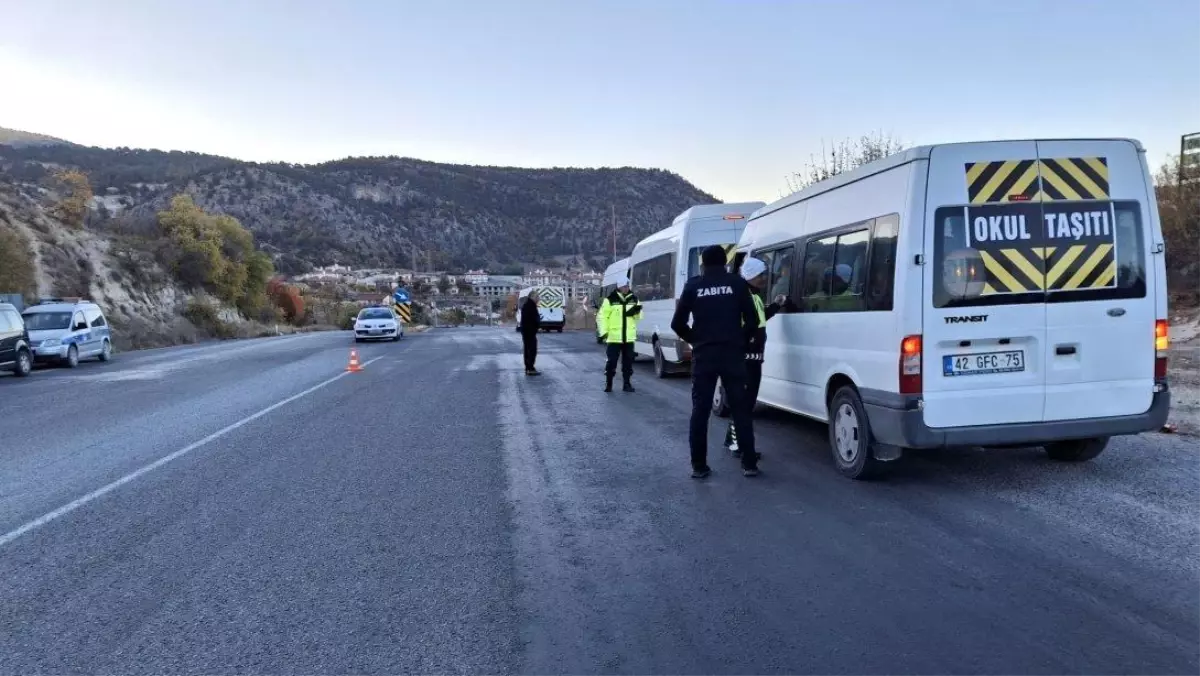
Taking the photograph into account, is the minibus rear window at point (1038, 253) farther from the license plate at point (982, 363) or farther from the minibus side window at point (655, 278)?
the minibus side window at point (655, 278)

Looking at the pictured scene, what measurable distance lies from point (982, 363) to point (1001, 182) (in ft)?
4.47

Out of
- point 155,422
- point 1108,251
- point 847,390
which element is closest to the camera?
point 1108,251

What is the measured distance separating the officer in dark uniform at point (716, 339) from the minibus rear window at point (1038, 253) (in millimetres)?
1591

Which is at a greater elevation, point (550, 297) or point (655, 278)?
point (655, 278)

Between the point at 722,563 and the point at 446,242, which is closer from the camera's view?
the point at 722,563

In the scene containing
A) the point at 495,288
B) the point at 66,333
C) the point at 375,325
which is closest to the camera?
the point at 66,333

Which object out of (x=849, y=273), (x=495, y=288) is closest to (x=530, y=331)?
(x=849, y=273)

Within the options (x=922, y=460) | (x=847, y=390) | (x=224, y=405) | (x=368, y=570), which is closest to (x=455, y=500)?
(x=368, y=570)

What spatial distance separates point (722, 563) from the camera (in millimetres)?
4613

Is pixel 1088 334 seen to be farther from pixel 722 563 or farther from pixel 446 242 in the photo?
pixel 446 242

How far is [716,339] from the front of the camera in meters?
6.62

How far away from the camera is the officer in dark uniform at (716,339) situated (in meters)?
6.59

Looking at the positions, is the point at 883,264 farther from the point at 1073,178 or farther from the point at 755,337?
the point at 1073,178

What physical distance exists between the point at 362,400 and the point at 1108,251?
10392 millimetres
